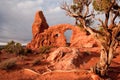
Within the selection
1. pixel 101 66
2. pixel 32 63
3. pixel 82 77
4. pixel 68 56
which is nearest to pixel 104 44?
pixel 101 66

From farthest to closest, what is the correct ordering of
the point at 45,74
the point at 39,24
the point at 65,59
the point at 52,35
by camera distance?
the point at 39,24
the point at 52,35
the point at 65,59
the point at 45,74

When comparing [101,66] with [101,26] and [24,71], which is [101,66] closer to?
[101,26]

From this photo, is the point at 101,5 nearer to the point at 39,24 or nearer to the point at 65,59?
the point at 65,59

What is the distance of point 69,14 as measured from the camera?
16391 millimetres

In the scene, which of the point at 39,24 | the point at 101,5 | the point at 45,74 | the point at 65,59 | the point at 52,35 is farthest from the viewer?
the point at 39,24

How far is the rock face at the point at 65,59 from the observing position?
1780cm

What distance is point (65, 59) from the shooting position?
61.6 feet

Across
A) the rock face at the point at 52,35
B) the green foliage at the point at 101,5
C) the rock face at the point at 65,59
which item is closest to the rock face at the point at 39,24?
the rock face at the point at 52,35

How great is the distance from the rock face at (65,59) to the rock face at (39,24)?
25.8 metres

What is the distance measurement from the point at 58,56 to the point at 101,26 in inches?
208

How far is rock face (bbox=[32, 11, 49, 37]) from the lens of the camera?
46188mm

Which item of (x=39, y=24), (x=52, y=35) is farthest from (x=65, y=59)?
(x=39, y=24)

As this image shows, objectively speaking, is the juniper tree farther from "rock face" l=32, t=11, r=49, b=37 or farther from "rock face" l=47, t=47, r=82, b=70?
"rock face" l=32, t=11, r=49, b=37

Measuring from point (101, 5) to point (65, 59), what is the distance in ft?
17.9
